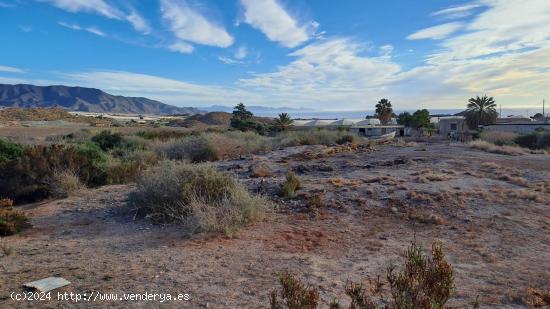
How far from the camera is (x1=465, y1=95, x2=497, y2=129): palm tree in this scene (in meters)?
57.8

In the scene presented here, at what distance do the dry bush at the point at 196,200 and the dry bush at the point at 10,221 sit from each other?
2.02 meters

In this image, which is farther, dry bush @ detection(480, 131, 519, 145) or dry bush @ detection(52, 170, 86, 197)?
dry bush @ detection(480, 131, 519, 145)

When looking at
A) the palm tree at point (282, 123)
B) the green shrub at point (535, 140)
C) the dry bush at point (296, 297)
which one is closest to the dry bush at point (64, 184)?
the dry bush at point (296, 297)

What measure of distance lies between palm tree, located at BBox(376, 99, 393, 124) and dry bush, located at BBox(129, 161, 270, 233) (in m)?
71.9

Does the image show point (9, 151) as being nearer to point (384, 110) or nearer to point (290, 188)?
point (290, 188)

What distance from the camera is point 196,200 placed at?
8.38m

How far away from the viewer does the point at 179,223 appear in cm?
808

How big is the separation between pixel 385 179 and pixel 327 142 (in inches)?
786

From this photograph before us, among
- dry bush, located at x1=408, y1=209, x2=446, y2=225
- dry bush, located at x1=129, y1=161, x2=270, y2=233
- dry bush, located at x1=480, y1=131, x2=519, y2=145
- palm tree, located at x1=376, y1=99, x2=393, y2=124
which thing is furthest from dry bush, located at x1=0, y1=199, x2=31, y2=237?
palm tree, located at x1=376, y1=99, x2=393, y2=124

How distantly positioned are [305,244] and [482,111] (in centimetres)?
5836

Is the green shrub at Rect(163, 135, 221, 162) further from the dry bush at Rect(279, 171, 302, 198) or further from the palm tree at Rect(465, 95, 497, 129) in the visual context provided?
the palm tree at Rect(465, 95, 497, 129)

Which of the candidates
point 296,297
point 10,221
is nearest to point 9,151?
point 10,221

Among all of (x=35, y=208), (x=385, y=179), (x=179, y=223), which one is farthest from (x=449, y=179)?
(x=35, y=208)

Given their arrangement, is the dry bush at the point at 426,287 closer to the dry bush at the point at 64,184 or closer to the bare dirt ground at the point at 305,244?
the bare dirt ground at the point at 305,244
